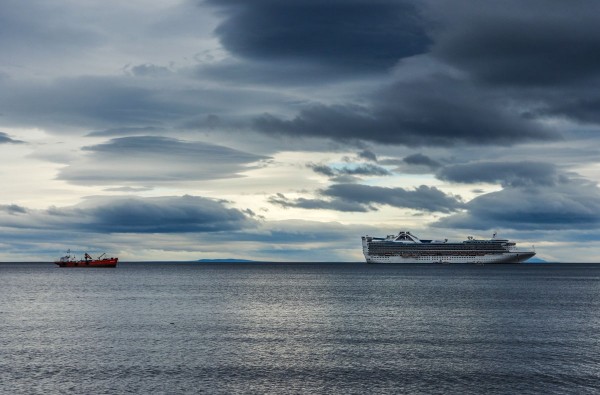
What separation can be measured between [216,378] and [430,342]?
2535 cm

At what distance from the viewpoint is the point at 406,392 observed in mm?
43438

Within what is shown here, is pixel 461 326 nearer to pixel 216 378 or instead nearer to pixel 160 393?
pixel 216 378

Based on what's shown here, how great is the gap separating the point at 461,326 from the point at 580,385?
1274 inches

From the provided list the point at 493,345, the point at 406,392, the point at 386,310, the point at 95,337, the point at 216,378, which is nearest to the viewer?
the point at 406,392

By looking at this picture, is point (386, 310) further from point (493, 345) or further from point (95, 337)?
point (95, 337)

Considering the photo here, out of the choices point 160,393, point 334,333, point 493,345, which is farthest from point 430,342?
point 160,393

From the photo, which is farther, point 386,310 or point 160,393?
point 386,310

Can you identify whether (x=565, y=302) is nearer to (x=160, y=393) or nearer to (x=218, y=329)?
(x=218, y=329)

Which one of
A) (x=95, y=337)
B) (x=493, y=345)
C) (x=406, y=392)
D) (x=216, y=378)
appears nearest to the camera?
(x=406, y=392)

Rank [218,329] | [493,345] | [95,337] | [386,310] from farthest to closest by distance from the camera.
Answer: [386,310], [218,329], [95,337], [493,345]

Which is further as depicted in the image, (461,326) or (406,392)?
(461,326)

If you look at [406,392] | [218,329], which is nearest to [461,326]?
[218,329]

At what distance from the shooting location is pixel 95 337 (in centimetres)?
6838

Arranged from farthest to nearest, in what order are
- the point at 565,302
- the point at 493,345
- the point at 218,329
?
the point at 565,302
the point at 218,329
the point at 493,345
